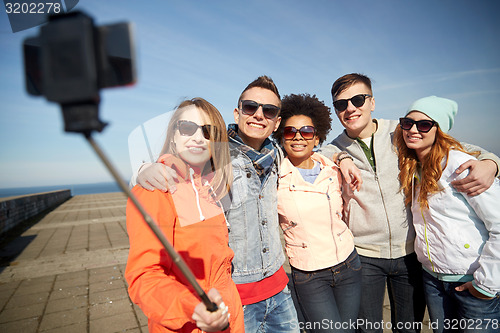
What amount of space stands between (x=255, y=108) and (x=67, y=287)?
15.3 ft

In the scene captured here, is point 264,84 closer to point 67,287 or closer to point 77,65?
point 77,65

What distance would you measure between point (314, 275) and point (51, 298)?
423 cm

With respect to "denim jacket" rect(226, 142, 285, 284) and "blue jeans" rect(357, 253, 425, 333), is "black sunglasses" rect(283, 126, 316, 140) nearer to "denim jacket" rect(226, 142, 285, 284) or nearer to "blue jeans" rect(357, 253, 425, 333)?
"denim jacket" rect(226, 142, 285, 284)

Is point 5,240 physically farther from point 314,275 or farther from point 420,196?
point 420,196

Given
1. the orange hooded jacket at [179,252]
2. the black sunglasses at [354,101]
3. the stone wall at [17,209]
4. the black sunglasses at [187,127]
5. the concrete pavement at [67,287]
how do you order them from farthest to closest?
the stone wall at [17,209]
the concrete pavement at [67,287]
the black sunglasses at [354,101]
the black sunglasses at [187,127]
the orange hooded jacket at [179,252]

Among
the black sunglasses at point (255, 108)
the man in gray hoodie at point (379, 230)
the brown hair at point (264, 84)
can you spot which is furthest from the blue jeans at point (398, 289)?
the brown hair at point (264, 84)

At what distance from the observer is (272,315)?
75.5 inches

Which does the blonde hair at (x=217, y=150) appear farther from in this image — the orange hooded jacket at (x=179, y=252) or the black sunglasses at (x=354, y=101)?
the black sunglasses at (x=354, y=101)

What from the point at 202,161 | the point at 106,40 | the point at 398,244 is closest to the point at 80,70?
the point at 106,40

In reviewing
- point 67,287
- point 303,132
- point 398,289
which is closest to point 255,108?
point 303,132

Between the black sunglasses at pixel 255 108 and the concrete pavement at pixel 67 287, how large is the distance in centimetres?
297

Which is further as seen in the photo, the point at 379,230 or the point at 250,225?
the point at 379,230

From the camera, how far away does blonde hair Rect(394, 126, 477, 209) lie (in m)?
2.08

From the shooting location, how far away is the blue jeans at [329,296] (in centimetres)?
212
